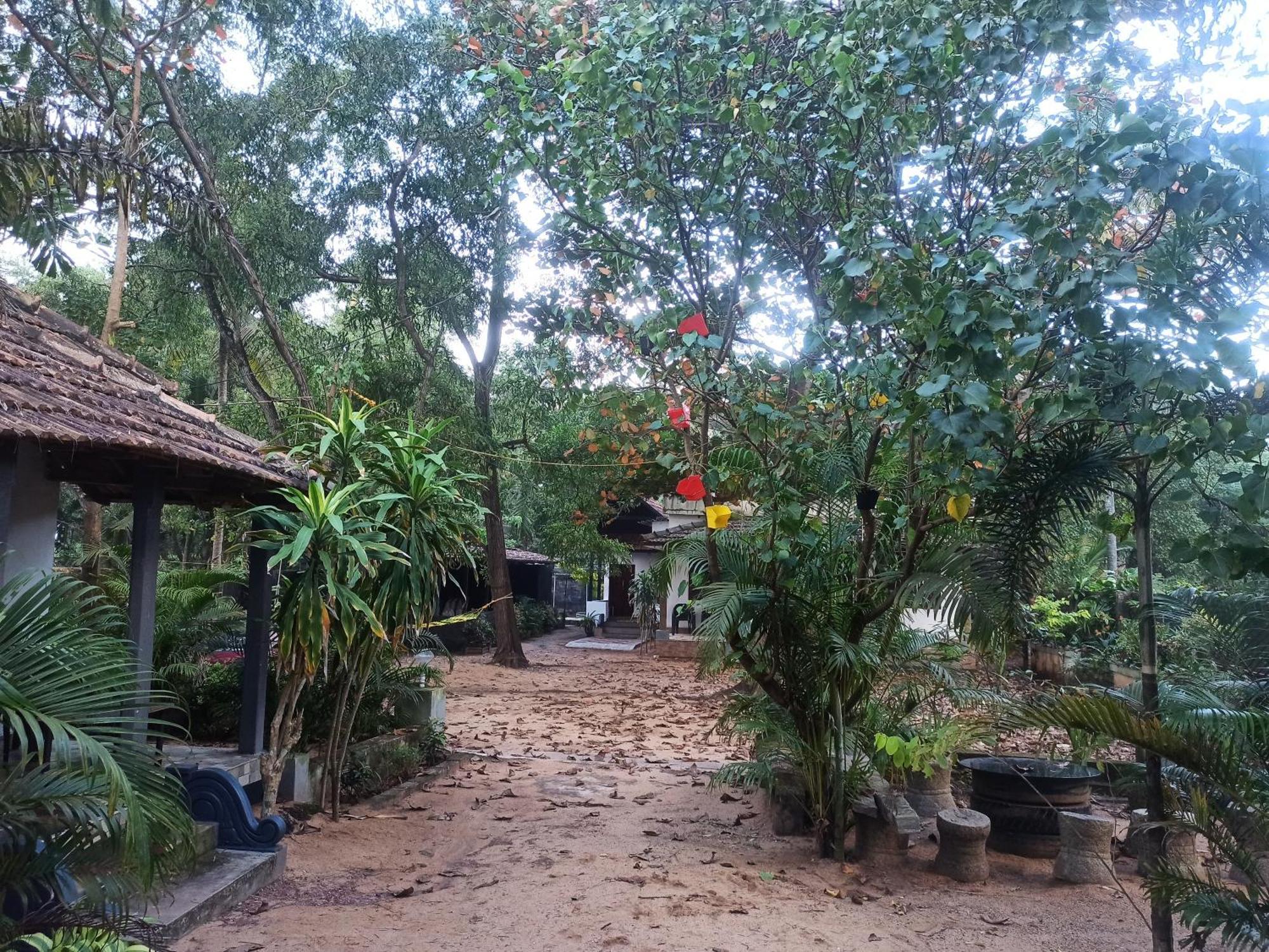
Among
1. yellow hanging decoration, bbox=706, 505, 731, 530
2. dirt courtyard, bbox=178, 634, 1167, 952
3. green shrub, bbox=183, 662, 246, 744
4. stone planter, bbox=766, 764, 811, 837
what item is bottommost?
dirt courtyard, bbox=178, 634, 1167, 952

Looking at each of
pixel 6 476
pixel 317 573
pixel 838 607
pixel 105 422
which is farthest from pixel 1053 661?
pixel 6 476

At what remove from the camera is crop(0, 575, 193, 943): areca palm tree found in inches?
113

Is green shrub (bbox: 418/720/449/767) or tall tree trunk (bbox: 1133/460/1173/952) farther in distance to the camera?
green shrub (bbox: 418/720/449/767)

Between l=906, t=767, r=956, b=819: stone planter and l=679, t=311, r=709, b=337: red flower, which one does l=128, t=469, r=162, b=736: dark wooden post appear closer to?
l=679, t=311, r=709, b=337: red flower

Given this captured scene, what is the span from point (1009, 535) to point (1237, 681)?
1.22 m

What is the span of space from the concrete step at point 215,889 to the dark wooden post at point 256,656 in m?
1.13

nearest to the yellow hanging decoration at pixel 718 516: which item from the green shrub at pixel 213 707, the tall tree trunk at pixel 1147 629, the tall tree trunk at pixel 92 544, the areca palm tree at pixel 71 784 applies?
the tall tree trunk at pixel 1147 629

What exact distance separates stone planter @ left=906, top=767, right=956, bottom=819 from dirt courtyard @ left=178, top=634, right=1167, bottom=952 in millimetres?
493

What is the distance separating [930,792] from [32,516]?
22.4 feet

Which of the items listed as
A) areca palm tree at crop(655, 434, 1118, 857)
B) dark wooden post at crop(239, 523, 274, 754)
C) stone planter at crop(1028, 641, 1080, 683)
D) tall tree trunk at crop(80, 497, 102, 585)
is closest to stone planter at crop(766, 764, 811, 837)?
areca palm tree at crop(655, 434, 1118, 857)

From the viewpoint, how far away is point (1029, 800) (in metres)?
6.16

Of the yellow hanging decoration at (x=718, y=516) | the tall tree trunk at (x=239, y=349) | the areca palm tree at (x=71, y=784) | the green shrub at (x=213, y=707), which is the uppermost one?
the tall tree trunk at (x=239, y=349)

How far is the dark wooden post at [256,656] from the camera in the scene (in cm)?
661

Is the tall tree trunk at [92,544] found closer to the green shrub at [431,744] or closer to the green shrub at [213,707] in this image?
the green shrub at [213,707]
